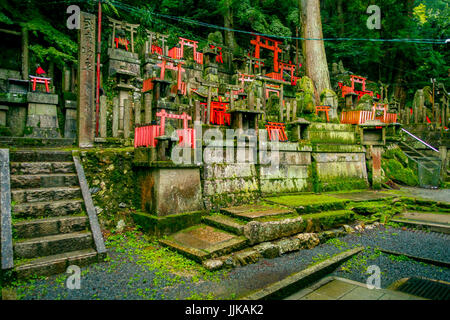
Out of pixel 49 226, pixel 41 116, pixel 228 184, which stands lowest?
pixel 49 226

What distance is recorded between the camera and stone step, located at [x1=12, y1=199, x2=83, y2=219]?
4.29m

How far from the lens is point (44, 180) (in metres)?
4.95

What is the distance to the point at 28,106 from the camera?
403 inches

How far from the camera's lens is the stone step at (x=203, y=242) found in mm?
4391

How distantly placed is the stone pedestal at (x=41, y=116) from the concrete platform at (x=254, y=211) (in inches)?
338

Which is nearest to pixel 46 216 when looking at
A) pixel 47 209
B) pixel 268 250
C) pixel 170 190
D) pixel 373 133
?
pixel 47 209

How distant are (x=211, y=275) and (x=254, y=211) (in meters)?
2.25

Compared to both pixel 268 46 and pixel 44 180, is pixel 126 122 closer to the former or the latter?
pixel 44 180

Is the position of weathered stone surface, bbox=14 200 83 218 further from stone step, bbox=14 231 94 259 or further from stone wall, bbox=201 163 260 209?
stone wall, bbox=201 163 260 209

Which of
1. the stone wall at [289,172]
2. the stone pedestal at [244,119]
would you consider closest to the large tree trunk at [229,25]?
the stone pedestal at [244,119]

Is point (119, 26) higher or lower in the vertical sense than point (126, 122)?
higher

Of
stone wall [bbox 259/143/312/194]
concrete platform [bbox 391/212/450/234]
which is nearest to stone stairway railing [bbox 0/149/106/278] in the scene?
stone wall [bbox 259/143/312/194]

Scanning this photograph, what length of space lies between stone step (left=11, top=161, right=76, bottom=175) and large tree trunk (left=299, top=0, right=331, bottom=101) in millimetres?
13113

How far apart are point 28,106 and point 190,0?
55.6 feet
